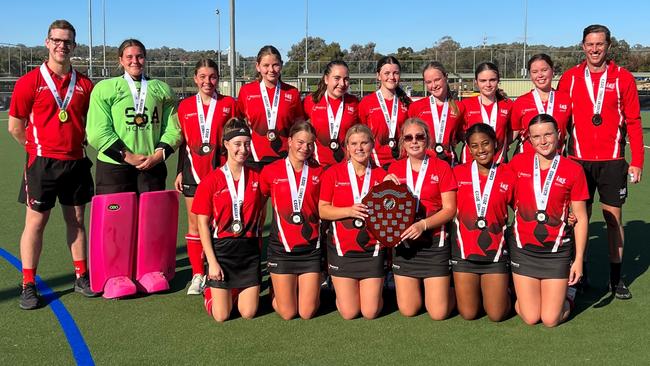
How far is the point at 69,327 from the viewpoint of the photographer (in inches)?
167

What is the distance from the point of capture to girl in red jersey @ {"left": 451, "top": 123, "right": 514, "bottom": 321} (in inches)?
171

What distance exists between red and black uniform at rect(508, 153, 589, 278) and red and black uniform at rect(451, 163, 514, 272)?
10 centimetres

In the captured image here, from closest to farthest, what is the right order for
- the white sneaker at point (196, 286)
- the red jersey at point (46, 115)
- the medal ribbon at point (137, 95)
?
1. the red jersey at point (46, 115)
2. the medal ribbon at point (137, 95)
3. the white sneaker at point (196, 286)

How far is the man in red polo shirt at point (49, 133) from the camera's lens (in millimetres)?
4602

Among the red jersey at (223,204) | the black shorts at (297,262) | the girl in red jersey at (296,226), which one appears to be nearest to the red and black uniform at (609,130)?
the girl in red jersey at (296,226)

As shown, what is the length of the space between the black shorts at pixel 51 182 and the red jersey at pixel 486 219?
8.82 feet

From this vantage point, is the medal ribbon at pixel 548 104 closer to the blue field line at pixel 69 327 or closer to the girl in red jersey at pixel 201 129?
the girl in red jersey at pixel 201 129

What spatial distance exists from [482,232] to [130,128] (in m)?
2.58

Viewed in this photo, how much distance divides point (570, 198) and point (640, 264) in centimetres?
190

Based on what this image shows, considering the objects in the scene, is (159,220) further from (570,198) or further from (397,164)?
(570,198)

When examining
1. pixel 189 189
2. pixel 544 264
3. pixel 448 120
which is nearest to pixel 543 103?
pixel 448 120

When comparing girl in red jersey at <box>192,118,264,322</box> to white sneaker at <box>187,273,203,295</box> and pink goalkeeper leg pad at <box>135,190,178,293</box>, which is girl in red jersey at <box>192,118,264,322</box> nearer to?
white sneaker at <box>187,273,203,295</box>

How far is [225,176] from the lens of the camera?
4477 millimetres

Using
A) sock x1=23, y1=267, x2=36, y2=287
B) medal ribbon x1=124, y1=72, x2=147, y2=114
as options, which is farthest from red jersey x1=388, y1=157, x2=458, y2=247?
sock x1=23, y1=267, x2=36, y2=287
